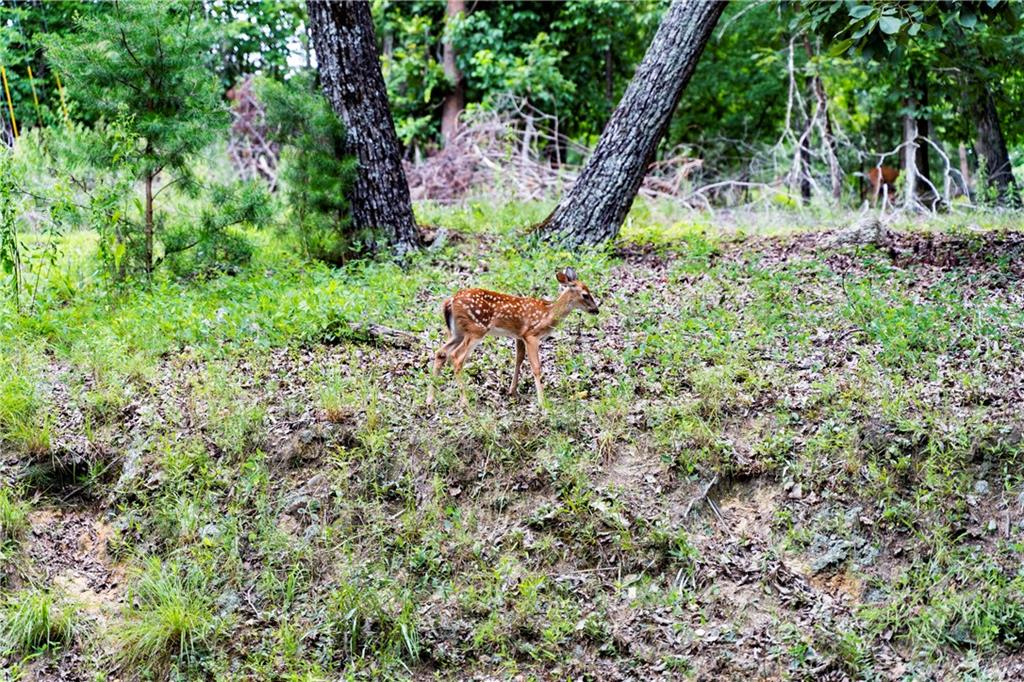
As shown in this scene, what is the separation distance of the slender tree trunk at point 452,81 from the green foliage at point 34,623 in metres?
11.9

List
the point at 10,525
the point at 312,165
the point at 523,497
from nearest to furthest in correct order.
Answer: the point at 10,525 → the point at 523,497 → the point at 312,165

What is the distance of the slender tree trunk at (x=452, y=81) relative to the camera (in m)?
16.8

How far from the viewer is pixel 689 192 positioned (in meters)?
13.5

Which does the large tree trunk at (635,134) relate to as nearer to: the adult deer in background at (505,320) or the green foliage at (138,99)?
the adult deer in background at (505,320)

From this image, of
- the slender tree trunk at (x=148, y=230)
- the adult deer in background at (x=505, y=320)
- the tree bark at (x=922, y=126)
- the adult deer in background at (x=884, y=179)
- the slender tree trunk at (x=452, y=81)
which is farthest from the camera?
the slender tree trunk at (x=452, y=81)

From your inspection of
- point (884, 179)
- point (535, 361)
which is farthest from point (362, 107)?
point (884, 179)

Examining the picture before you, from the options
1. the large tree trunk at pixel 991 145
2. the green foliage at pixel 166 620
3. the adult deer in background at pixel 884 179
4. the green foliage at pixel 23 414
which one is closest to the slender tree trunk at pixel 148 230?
the green foliage at pixel 23 414

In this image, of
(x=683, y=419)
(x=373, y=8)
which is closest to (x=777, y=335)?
(x=683, y=419)

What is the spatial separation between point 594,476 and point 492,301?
4.33 ft

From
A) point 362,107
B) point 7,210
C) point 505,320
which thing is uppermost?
point 362,107

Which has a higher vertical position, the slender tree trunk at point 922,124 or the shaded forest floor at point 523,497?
the slender tree trunk at point 922,124

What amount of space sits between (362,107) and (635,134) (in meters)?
2.73

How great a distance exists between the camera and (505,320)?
6824mm

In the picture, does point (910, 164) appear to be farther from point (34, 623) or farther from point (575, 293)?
point (34, 623)
